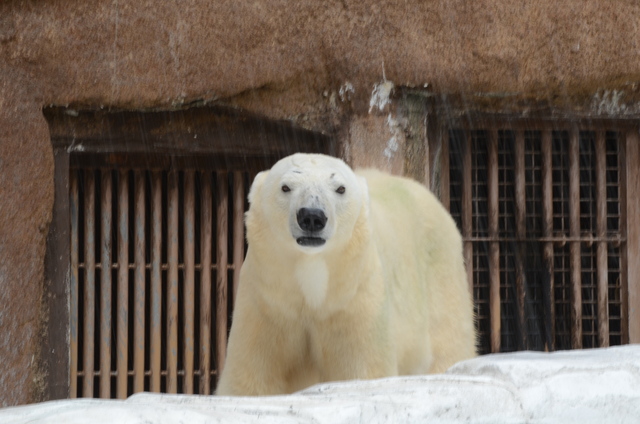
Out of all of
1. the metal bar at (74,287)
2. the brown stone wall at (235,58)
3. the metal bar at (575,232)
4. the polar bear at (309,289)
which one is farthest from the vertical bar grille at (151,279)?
the polar bear at (309,289)

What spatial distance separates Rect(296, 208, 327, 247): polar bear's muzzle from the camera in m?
3.21

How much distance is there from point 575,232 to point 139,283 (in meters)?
2.43

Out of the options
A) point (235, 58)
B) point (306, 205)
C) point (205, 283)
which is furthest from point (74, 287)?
point (306, 205)

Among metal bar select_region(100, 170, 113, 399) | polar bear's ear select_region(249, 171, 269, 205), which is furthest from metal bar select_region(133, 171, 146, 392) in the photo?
polar bear's ear select_region(249, 171, 269, 205)

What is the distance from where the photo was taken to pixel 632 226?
5.36 metres

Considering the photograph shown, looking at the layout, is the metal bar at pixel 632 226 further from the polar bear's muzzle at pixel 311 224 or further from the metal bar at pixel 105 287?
the metal bar at pixel 105 287

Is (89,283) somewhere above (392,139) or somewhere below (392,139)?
below

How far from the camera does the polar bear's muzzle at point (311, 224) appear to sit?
3211 millimetres

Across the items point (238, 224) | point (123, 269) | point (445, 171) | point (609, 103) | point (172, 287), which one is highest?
point (609, 103)

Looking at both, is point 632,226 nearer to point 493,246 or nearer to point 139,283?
point 493,246

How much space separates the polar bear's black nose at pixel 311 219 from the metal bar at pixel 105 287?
2.54 metres

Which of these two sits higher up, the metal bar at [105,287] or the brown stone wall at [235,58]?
the brown stone wall at [235,58]

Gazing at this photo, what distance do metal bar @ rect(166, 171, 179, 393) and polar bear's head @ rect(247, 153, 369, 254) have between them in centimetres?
208

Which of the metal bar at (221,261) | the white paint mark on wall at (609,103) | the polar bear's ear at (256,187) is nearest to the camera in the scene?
the polar bear's ear at (256,187)
